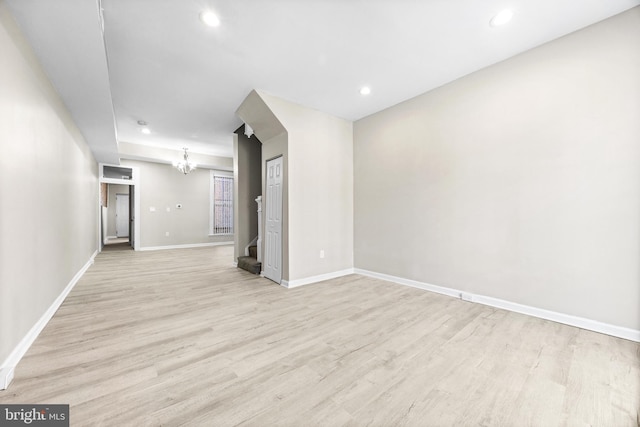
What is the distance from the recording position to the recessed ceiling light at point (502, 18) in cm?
211

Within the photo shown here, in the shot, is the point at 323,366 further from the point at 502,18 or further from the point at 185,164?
the point at 185,164

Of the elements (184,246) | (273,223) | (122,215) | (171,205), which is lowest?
(184,246)

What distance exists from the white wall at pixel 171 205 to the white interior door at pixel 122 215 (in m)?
5.76

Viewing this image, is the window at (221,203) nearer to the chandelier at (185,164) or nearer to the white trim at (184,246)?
the white trim at (184,246)

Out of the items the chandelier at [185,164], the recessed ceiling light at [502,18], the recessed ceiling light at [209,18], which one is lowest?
the chandelier at [185,164]

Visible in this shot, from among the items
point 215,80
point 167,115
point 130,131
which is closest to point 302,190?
point 215,80

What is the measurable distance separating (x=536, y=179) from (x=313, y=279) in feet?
10.1

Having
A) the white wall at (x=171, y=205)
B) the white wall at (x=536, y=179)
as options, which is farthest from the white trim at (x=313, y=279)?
the white wall at (x=171, y=205)

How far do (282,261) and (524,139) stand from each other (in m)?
3.40

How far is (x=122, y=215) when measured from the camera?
37.4 feet

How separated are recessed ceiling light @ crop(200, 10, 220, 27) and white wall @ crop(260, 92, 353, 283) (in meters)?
1.24

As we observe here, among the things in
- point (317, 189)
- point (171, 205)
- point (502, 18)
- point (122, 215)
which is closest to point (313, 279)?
point (317, 189)

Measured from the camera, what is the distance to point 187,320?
245 centimetres

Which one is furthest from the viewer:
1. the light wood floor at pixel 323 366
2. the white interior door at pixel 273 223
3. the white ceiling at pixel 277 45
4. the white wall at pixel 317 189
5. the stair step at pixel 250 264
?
the stair step at pixel 250 264
